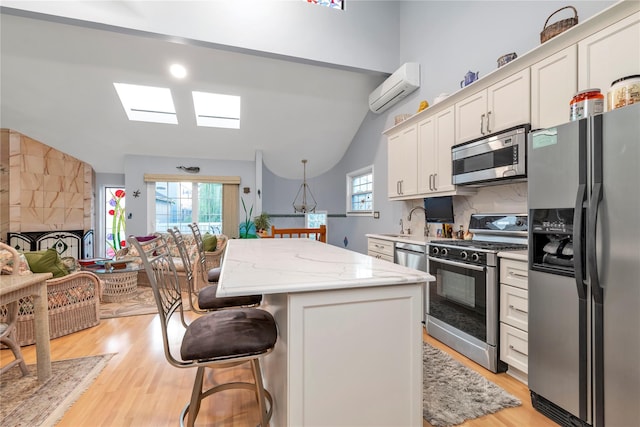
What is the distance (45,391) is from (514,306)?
3.16 metres

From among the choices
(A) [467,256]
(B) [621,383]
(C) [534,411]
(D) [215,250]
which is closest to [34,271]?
(D) [215,250]

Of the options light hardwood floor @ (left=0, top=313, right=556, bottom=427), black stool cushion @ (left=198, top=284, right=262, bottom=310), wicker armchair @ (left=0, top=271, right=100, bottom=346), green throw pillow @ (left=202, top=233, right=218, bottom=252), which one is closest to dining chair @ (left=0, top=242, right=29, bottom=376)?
light hardwood floor @ (left=0, top=313, right=556, bottom=427)

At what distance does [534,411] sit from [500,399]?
0.17 meters

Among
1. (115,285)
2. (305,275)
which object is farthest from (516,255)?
(115,285)

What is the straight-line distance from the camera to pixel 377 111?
4781 mm

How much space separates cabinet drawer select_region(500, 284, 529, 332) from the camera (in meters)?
1.92

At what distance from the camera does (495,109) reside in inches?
95.9

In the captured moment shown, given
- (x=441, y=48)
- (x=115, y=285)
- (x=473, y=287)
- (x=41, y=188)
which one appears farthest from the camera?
(x=41, y=188)

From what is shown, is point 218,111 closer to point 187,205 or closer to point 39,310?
point 187,205

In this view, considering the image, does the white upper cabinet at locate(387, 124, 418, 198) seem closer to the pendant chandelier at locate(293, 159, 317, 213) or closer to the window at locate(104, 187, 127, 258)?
the pendant chandelier at locate(293, 159, 317, 213)

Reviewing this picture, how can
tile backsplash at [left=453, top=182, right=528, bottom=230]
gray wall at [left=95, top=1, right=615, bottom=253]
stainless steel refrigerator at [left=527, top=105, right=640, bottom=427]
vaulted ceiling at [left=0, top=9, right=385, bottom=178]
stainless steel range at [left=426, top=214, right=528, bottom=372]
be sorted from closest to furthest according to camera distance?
stainless steel refrigerator at [left=527, top=105, right=640, bottom=427], stainless steel range at [left=426, top=214, right=528, bottom=372], tile backsplash at [left=453, top=182, right=528, bottom=230], gray wall at [left=95, top=1, right=615, bottom=253], vaulted ceiling at [left=0, top=9, right=385, bottom=178]

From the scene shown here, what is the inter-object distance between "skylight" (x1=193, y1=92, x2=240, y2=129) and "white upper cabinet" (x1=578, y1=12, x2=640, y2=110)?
5.01 meters

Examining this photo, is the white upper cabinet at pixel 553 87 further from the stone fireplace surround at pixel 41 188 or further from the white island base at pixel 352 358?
the stone fireplace surround at pixel 41 188

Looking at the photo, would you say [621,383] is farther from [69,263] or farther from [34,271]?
[69,263]
